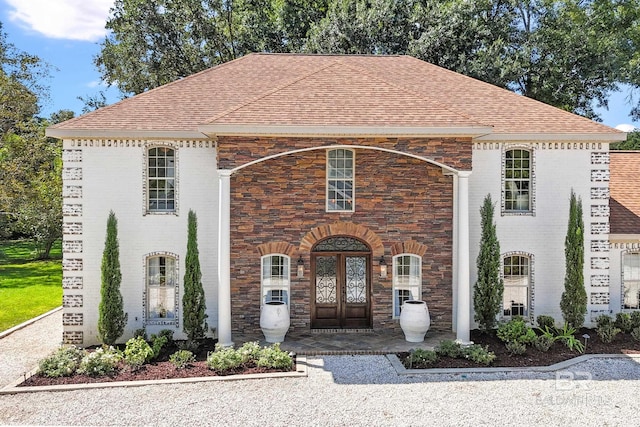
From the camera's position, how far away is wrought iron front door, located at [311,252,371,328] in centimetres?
1449

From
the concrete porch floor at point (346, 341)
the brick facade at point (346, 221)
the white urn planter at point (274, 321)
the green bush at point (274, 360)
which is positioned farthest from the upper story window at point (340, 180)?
the green bush at point (274, 360)

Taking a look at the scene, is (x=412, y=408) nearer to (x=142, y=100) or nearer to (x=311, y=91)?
(x=311, y=91)

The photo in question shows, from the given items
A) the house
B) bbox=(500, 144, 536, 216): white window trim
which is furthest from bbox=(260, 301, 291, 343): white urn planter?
bbox=(500, 144, 536, 216): white window trim

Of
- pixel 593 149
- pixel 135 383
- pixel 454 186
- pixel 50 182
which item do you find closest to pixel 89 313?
pixel 135 383

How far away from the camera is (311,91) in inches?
524

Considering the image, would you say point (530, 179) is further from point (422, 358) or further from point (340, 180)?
point (422, 358)

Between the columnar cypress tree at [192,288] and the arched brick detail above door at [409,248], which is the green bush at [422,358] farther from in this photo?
the columnar cypress tree at [192,288]

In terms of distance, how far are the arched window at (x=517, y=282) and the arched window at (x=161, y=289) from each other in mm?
9427

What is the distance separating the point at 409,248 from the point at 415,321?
223 centimetres

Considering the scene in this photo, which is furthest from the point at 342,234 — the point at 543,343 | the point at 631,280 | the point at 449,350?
the point at 631,280

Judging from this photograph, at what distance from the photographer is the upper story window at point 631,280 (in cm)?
1500

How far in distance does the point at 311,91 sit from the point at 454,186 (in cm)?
481

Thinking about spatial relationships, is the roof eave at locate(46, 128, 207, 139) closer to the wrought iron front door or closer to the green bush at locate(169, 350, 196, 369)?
the wrought iron front door

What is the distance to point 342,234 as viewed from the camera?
1421 cm
